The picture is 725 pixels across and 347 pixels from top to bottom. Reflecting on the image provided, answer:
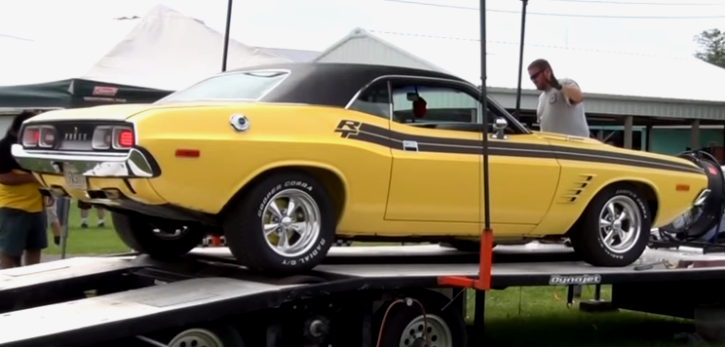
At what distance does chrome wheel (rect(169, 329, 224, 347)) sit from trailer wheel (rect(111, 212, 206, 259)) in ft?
5.25

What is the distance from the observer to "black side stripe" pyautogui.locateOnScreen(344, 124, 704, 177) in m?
6.88

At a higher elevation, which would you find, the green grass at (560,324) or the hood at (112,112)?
the hood at (112,112)

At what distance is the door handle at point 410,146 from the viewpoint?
700cm

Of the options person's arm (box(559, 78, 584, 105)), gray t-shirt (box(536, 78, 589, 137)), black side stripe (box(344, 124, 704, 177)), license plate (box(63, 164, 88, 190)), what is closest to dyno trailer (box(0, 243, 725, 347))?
license plate (box(63, 164, 88, 190))

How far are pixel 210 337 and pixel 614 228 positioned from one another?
11.6 feet

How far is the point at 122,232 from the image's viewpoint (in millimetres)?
7852

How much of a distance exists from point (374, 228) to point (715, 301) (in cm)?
334

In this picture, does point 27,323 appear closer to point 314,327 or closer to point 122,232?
point 314,327

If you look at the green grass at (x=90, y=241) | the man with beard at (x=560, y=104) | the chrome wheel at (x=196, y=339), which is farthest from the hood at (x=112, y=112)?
the green grass at (x=90, y=241)

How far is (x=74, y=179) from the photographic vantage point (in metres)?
6.38

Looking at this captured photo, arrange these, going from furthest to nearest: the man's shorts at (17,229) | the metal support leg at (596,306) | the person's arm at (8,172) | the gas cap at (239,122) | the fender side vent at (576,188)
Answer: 1. the metal support leg at (596,306)
2. the man's shorts at (17,229)
3. the person's arm at (8,172)
4. the fender side vent at (576,188)
5. the gas cap at (239,122)

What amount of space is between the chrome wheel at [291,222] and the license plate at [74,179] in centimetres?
106

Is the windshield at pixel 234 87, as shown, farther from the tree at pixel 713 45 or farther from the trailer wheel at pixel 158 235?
the tree at pixel 713 45

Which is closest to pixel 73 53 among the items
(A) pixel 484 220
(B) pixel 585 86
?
(A) pixel 484 220
